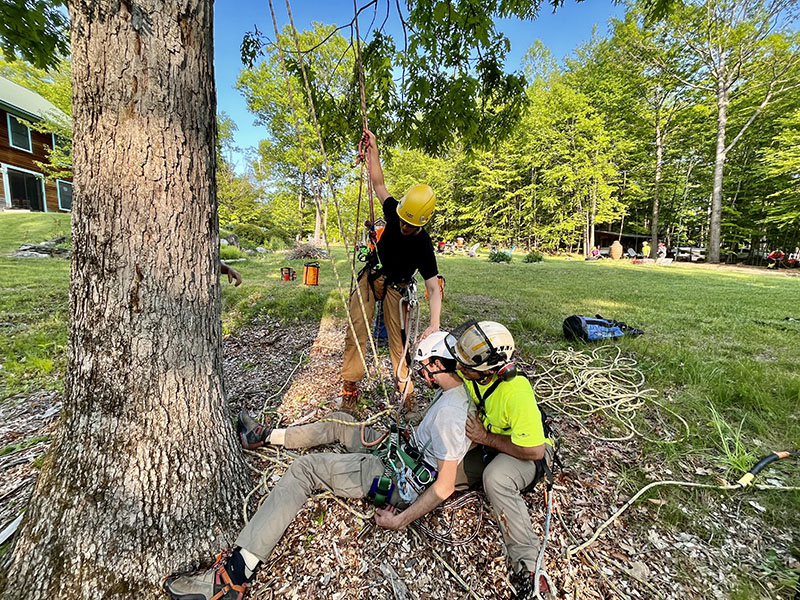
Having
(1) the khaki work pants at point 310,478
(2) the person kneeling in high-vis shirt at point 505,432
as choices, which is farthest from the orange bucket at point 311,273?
(2) the person kneeling in high-vis shirt at point 505,432

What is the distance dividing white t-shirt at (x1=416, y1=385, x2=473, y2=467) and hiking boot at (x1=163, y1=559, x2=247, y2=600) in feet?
3.86

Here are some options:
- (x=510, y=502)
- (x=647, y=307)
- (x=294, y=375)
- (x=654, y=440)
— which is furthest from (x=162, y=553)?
(x=647, y=307)

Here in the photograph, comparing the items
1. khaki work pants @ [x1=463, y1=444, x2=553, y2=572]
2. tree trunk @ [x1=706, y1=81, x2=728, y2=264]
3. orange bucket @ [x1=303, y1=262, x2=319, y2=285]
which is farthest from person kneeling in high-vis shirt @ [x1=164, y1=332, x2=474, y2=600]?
tree trunk @ [x1=706, y1=81, x2=728, y2=264]

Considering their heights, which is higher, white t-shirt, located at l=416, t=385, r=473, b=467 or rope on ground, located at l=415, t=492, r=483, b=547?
white t-shirt, located at l=416, t=385, r=473, b=467

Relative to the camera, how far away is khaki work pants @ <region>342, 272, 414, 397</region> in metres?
3.23

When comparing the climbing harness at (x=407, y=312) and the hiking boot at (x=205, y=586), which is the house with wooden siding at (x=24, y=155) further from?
the hiking boot at (x=205, y=586)

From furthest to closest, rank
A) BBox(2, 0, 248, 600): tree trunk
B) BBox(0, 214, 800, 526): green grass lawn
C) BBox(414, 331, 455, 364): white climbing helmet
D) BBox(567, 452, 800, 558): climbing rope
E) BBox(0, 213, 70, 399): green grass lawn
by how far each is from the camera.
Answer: BBox(0, 213, 70, 399): green grass lawn → BBox(0, 214, 800, 526): green grass lawn → BBox(567, 452, 800, 558): climbing rope → BBox(414, 331, 455, 364): white climbing helmet → BBox(2, 0, 248, 600): tree trunk

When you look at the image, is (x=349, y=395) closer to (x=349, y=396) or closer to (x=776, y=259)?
(x=349, y=396)

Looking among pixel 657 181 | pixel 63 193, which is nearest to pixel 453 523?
pixel 63 193

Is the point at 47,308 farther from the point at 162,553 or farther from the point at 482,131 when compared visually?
the point at 482,131

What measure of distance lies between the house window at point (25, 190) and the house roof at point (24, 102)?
315cm

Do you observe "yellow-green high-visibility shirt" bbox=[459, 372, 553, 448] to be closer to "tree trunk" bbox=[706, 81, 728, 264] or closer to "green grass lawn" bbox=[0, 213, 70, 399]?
"green grass lawn" bbox=[0, 213, 70, 399]

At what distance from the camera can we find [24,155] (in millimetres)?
18688

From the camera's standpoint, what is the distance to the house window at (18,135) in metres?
17.8
